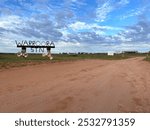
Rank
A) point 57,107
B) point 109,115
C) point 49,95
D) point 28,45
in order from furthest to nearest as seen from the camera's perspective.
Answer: point 28,45, point 49,95, point 57,107, point 109,115

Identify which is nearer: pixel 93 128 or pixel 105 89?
pixel 93 128

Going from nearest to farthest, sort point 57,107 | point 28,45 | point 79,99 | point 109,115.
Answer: point 109,115 < point 57,107 < point 79,99 < point 28,45

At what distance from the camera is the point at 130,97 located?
444 inches

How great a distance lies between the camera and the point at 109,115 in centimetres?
814

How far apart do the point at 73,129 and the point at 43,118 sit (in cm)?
97

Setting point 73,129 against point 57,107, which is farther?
point 57,107

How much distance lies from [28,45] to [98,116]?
70.1m

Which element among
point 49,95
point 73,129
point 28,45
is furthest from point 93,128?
point 28,45

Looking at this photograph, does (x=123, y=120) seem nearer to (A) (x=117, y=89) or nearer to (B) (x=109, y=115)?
(B) (x=109, y=115)

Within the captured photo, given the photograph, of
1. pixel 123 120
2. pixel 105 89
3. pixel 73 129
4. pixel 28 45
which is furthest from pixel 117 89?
pixel 28 45

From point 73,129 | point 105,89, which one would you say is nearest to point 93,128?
point 73,129

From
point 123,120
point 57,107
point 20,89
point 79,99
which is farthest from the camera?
point 20,89

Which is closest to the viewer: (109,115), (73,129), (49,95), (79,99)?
(73,129)

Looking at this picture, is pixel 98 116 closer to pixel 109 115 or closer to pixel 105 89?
pixel 109 115
